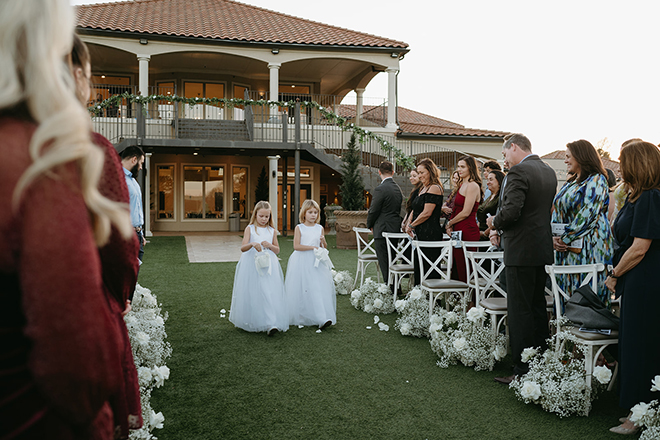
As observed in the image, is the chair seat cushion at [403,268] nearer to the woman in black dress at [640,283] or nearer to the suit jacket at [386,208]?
the suit jacket at [386,208]


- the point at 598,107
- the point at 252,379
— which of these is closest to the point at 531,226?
the point at 252,379

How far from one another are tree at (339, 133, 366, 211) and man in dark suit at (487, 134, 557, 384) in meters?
11.1

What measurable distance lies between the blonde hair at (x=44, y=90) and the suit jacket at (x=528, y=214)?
3.81 metres

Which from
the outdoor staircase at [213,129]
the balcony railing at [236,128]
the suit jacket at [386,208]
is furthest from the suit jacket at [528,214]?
the outdoor staircase at [213,129]

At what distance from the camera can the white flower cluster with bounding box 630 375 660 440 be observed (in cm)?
299

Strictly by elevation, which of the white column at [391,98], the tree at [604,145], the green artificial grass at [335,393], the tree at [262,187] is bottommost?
the green artificial grass at [335,393]

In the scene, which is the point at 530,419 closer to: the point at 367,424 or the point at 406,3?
the point at 367,424

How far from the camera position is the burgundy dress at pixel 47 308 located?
0.93 metres

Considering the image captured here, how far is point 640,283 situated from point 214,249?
495 inches

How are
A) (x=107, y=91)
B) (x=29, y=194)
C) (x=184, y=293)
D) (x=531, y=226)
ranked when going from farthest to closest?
(x=107, y=91) → (x=184, y=293) → (x=531, y=226) → (x=29, y=194)

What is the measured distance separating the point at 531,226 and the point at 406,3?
15433 mm

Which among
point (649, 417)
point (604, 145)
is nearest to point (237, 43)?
point (649, 417)

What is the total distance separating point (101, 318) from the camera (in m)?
1.02

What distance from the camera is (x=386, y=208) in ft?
25.4
